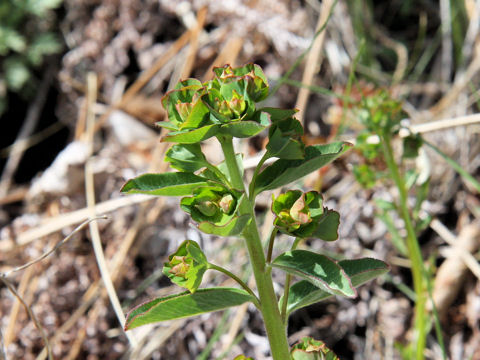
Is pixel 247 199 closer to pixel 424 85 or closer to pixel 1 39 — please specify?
pixel 424 85

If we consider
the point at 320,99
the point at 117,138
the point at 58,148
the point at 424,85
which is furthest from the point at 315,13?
the point at 58,148

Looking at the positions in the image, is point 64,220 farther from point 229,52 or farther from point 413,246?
point 413,246

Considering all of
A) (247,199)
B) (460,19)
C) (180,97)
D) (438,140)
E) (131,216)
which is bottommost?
(131,216)

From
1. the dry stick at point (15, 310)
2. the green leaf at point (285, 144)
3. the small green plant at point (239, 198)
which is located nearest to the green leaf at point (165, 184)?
the small green plant at point (239, 198)

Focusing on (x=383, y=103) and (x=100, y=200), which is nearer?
(x=383, y=103)

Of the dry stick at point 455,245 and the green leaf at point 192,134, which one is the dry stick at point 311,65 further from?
the green leaf at point 192,134

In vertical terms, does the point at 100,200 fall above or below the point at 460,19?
below

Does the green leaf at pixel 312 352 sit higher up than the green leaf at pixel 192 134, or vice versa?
the green leaf at pixel 192 134
